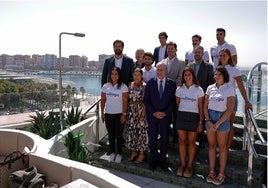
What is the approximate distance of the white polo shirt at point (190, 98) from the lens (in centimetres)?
382

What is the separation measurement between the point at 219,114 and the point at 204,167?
2.88ft

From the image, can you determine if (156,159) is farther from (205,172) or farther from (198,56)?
(198,56)

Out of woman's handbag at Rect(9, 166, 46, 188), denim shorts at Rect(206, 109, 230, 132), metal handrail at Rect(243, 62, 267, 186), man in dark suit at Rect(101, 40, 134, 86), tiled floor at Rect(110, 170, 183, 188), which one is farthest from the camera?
man in dark suit at Rect(101, 40, 134, 86)

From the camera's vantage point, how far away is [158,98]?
4.10 m

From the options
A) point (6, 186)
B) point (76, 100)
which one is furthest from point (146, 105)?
point (76, 100)

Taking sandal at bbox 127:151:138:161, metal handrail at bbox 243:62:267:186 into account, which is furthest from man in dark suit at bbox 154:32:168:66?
sandal at bbox 127:151:138:161

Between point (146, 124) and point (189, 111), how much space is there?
2.73 feet

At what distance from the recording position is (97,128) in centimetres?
541

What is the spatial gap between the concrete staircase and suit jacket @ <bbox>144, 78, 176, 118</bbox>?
86cm

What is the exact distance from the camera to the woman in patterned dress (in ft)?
14.3

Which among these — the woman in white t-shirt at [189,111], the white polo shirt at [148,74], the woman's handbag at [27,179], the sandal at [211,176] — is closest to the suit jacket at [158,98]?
the woman in white t-shirt at [189,111]

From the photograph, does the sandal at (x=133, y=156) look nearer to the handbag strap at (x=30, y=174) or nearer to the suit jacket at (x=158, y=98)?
the suit jacket at (x=158, y=98)

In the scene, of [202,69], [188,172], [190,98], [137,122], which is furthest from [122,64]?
[188,172]

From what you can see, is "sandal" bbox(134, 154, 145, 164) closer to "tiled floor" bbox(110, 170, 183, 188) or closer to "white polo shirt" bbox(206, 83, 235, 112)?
"tiled floor" bbox(110, 170, 183, 188)
